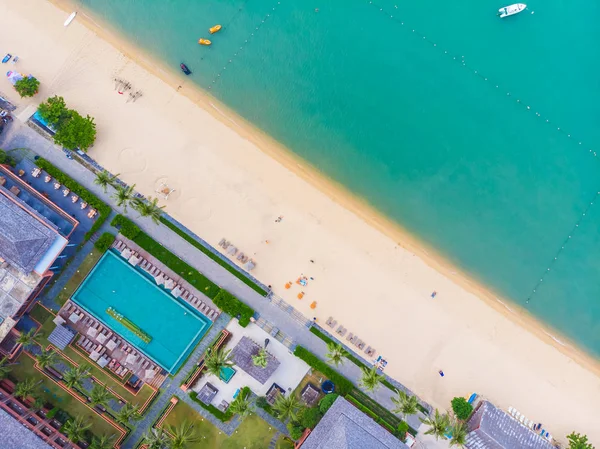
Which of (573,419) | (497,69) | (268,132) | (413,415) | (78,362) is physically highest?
(497,69)

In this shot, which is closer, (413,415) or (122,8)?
Result: (413,415)

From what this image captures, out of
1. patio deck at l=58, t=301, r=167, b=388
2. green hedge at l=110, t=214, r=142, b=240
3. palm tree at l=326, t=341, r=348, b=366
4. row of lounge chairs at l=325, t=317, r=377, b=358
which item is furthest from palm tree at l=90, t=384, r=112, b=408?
row of lounge chairs at l=325, t=317, r=377, b=358

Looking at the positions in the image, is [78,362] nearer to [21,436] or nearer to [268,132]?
[21,436]

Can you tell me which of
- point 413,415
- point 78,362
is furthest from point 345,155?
point 78,362

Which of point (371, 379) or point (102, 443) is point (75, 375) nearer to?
point (102, 443)

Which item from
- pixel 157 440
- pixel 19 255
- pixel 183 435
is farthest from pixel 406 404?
pixel 19 255

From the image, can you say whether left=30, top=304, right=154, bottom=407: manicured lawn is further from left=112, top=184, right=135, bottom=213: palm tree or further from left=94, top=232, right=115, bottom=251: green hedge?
left=112, top=184, right=135, bottom=213: palm tree

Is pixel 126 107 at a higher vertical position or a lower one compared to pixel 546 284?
lower

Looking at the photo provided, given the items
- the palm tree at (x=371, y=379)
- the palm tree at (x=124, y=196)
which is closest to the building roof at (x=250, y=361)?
the palm tree at (x=371, y=379)

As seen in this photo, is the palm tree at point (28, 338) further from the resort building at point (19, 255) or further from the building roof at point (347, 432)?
the building roof at point (347, 432)
